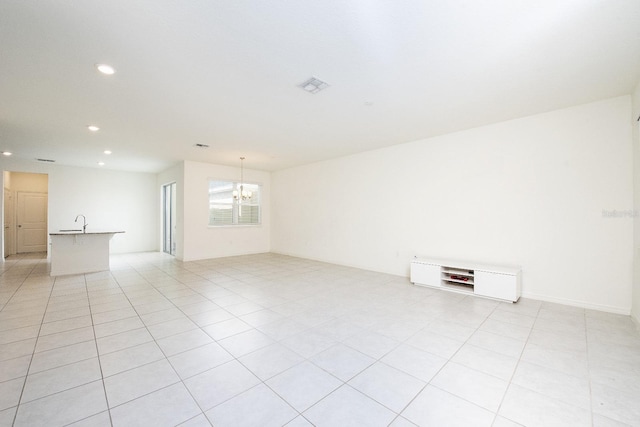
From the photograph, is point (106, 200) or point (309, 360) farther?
point (106, 200)

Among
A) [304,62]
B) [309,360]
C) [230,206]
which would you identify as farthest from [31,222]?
[309,360]

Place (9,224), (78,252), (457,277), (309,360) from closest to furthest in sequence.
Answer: (309,360) → (457,277) → (78,252) → (9,224)

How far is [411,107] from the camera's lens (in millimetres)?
3576

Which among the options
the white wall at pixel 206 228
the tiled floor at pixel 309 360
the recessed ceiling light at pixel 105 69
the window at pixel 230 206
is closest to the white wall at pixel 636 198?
the tiled floor at pixel 309 360

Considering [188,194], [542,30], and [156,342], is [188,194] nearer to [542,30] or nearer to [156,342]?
[156,342]

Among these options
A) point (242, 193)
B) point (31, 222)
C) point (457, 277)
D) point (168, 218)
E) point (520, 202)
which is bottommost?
point (457, 277)

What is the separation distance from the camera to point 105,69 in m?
2.61

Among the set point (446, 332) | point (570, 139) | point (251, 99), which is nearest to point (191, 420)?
point (446, 332)

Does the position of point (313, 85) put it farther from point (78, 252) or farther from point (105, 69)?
point (78, 252)

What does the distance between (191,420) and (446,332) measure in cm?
242

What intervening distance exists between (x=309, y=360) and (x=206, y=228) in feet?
19.7

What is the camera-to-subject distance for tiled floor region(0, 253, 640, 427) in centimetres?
166

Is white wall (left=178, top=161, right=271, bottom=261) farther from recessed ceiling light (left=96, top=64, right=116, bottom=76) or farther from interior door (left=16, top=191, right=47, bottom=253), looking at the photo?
interior door (left=16, top=191, right=47, bottom=253)

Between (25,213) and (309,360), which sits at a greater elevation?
(25,213)
